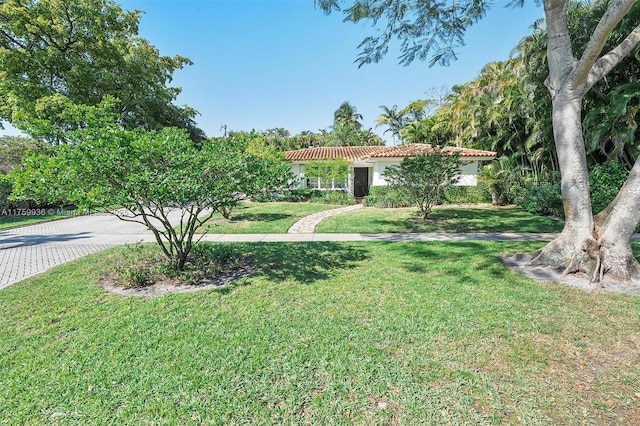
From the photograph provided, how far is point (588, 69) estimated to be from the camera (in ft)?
16.9

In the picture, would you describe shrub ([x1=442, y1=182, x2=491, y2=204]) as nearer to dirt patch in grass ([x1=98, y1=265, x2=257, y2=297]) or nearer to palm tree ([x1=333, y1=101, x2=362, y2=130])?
dirt patch in grass ([x1=98, y1=265, x2=257, y2=297])

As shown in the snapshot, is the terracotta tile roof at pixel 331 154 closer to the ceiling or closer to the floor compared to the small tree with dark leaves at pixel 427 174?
closer to the ceiling

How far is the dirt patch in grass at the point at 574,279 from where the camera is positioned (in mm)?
4859

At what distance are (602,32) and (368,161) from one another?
55.1 ft

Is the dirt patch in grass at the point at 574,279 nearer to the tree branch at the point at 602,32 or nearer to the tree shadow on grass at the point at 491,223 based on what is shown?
the tree branch at the point at 602,32

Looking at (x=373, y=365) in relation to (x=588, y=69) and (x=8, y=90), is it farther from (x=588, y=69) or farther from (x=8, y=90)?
(x=8, y=90)

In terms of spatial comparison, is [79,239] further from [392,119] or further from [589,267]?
[392,119]

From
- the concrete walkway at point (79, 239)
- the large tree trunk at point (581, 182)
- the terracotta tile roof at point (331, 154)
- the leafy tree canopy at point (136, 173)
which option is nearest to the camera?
the leafy tree canopy at point (136, 173)

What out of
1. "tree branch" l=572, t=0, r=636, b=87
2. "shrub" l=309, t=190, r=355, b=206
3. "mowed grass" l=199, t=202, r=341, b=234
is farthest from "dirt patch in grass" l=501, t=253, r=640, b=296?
"shrub" l=309, t=190, r=355, b=206

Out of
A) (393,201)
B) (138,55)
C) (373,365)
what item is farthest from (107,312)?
(138,55)

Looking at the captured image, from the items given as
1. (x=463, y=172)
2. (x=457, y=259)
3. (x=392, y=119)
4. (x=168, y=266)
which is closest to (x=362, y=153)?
(x=463, y=172)

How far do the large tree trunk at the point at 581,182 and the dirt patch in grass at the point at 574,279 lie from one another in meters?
0.11

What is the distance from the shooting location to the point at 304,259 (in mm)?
7172

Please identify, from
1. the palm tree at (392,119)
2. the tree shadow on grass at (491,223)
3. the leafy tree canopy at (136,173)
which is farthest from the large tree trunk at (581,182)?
the palm tree at (392,119)
